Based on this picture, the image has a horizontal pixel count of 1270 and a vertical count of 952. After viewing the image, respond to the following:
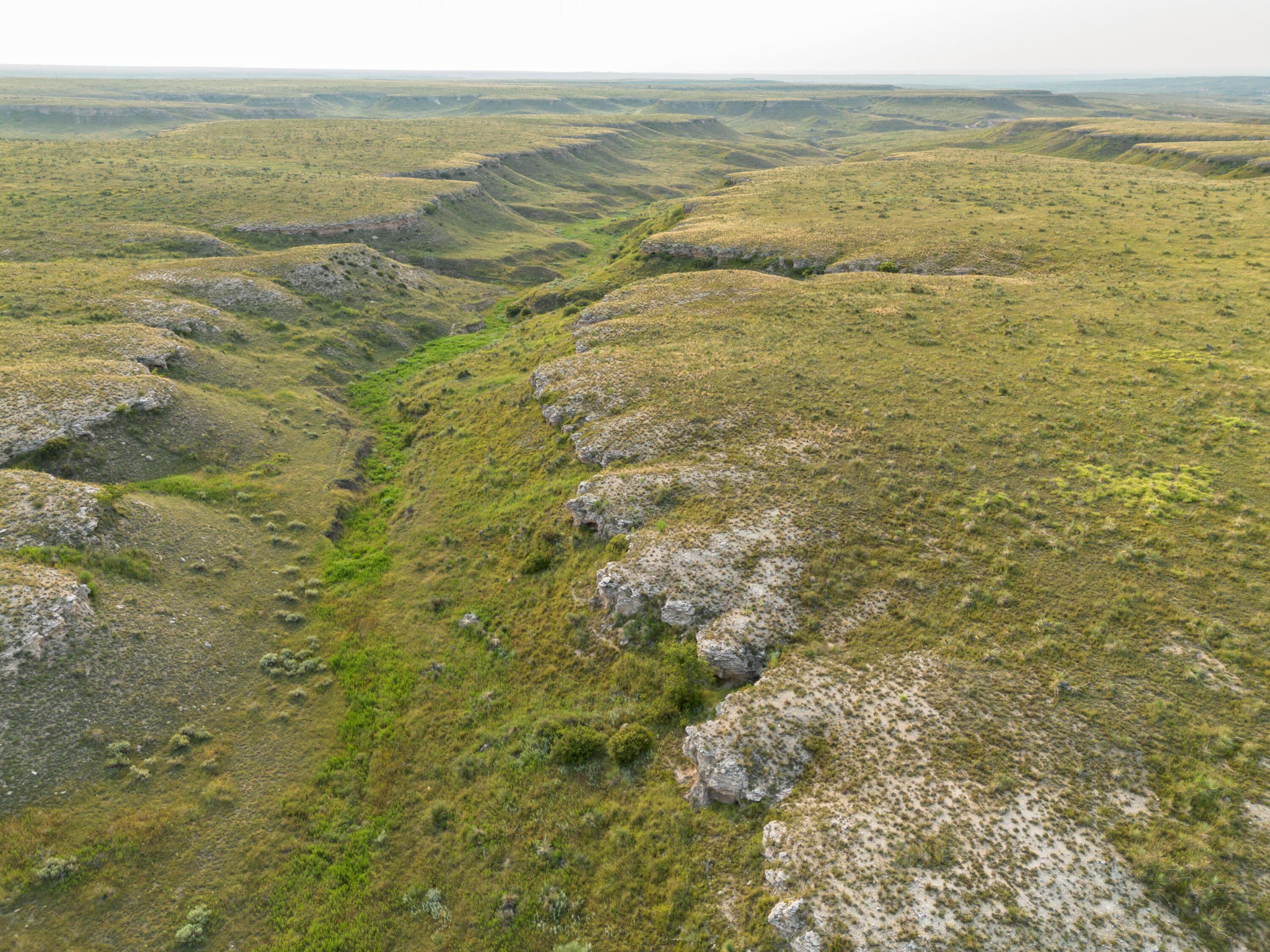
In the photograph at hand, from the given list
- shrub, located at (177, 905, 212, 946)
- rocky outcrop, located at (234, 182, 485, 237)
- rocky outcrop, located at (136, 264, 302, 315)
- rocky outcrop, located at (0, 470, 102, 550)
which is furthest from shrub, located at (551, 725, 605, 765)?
rocky outcrop, located at (234, 182, 485, 237)

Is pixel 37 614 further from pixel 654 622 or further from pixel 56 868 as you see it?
pixel 654 622

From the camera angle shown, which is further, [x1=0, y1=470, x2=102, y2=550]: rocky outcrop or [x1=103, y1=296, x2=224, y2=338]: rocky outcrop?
[x1=103, y1=296, x2=224, y2=338]: rocky outcrop

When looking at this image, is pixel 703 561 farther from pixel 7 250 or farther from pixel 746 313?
pixel 7 250

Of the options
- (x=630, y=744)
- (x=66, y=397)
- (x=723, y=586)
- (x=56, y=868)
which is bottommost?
(x=56, y=868)

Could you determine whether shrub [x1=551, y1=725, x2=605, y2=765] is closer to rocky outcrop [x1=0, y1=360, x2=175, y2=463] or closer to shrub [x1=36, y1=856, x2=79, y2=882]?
shrub [x1=36, y1=856, x2=79, y2=882]

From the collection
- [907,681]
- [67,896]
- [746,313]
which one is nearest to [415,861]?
[67,896]

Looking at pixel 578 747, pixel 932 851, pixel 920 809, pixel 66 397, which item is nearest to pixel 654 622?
pixel 578 747

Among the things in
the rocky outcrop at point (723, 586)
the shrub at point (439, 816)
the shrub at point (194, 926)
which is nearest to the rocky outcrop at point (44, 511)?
the shrub at point (194, 926)
